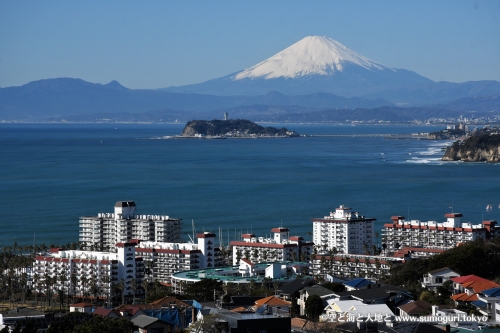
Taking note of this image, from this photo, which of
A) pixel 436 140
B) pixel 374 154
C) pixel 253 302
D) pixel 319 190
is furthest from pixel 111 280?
pixel 436 140

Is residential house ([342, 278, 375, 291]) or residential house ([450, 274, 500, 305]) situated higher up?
residential house ([450, 274, 500, 305])

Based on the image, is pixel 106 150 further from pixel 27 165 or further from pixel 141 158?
pixel 27 165

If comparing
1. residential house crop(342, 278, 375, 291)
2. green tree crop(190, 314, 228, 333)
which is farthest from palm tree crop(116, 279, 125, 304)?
green tree crop(190, 314, 228, 333)

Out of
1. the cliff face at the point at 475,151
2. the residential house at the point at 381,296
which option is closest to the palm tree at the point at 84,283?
the residential house at the point at 381,296

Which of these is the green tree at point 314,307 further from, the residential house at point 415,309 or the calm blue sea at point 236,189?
the calm blue sea at point 236,189

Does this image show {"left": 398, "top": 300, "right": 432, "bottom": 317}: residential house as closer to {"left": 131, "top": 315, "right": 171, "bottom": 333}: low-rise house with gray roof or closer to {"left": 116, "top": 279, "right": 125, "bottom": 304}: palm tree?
{"left": 131, "top": 315, "right": 171, "bottom": 333}: low-rise house with gray roof

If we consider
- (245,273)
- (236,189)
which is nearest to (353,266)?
(245,273)
